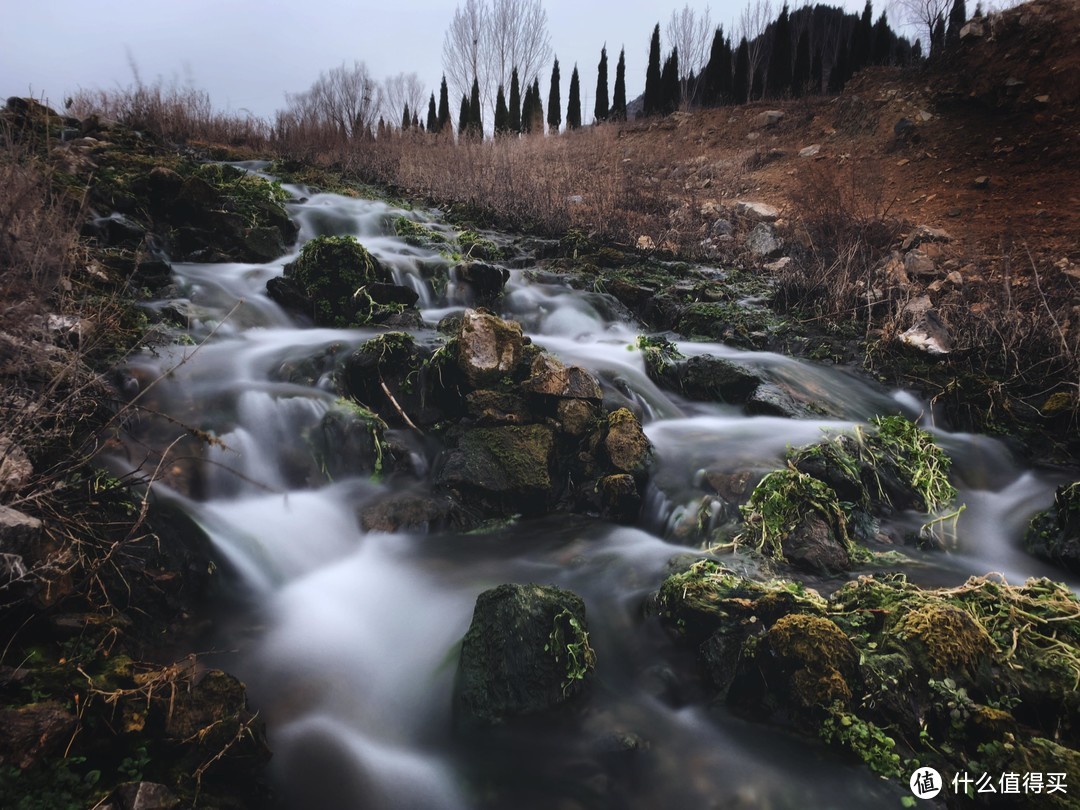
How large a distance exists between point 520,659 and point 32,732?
1678mm

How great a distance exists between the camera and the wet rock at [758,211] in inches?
477

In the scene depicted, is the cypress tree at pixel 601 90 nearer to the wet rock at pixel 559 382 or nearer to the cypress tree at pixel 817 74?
the cypress tree at pixel 817 74

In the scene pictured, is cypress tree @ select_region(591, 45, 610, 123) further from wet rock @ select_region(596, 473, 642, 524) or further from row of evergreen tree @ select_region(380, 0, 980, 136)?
wet rock @ select_region(596, 473, 642, 524)

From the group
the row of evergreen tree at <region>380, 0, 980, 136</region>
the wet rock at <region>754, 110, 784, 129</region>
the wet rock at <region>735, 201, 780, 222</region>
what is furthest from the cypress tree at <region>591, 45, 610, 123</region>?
the wet rock at <region>735, 201, 780, 222</region>

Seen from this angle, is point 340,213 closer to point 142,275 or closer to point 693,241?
point 142,275

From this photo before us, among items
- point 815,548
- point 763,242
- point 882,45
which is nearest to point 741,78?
point 882,45

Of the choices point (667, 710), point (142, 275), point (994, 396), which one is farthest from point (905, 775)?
point (142, 275)

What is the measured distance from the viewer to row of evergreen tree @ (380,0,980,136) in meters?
26.0

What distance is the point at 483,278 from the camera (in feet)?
25.4

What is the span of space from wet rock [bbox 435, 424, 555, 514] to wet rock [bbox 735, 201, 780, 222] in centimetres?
987

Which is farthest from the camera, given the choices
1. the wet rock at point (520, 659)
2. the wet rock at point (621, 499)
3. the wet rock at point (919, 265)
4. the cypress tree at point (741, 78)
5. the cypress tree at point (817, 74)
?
the cypress tree at point (741, 78)

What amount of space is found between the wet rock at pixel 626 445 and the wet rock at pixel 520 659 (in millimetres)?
1601

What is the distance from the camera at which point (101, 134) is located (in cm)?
1059

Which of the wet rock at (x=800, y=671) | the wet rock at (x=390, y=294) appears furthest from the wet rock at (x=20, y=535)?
the wet rock at (x=390, y=294)
